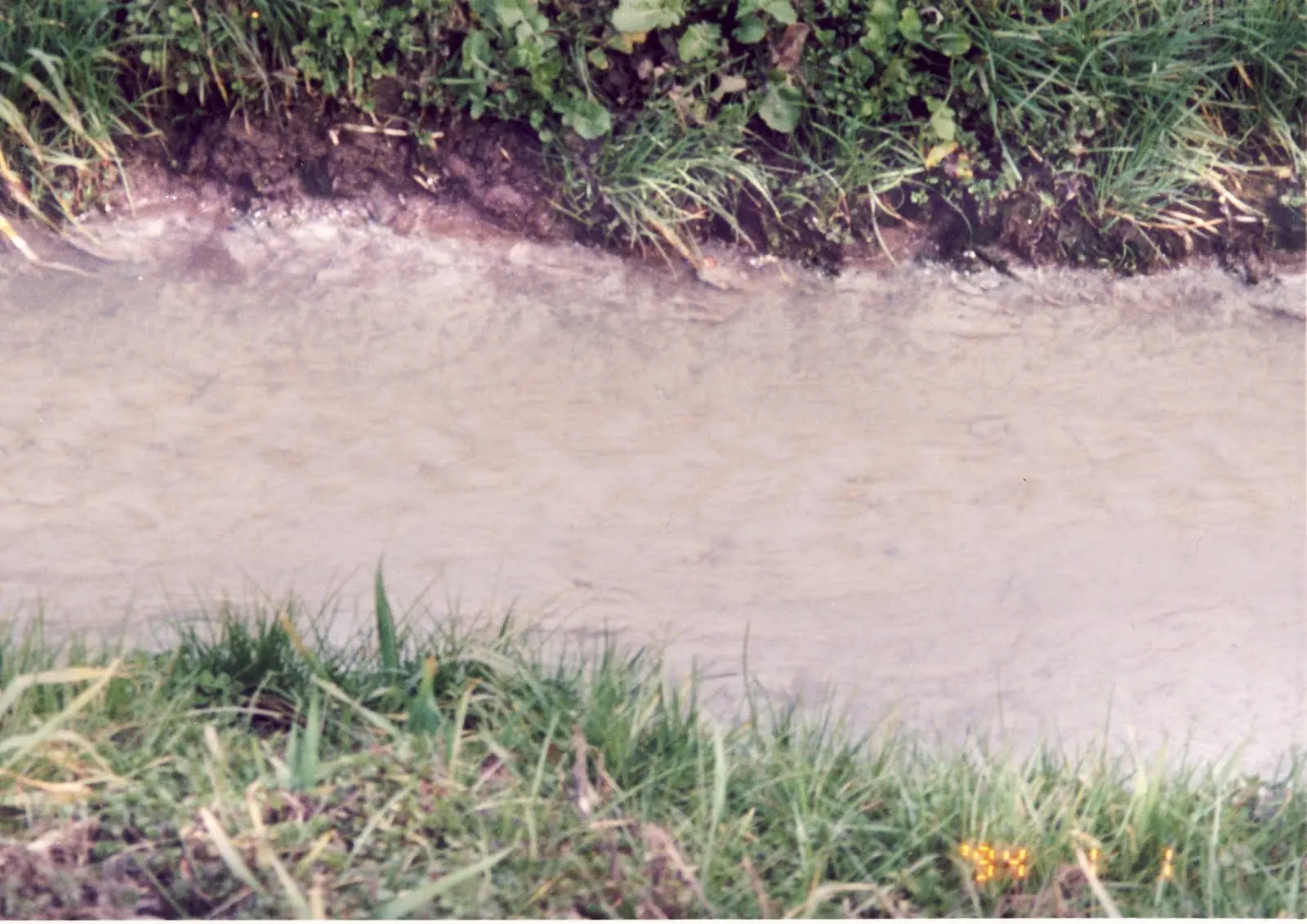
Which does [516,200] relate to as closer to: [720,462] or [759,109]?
[759,109]

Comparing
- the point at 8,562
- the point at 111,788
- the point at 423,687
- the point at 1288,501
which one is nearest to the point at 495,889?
the point at 423,687

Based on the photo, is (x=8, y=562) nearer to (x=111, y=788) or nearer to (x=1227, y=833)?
(x=111, y=788)

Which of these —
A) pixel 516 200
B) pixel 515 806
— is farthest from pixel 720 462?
pixel 515 806

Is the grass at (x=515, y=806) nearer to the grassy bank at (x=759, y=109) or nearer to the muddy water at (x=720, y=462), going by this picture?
the muddy water at (x=720, y=462)

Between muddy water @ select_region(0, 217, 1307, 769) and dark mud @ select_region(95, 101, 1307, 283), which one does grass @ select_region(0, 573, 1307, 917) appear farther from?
dark mud @ select_region(95, 101, 1307, 283)

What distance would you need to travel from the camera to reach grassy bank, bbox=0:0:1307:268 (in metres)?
4.01

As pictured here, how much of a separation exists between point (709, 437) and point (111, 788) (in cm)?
181

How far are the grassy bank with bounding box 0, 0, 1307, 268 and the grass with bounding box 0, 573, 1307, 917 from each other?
1937 mm

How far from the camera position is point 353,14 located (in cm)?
392

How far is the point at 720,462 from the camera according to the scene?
137 inches

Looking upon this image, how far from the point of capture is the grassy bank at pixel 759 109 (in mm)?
4008

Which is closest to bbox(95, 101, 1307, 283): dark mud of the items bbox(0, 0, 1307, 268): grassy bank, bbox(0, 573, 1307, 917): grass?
bbox(0, 0, 1307, 268): grassy bank

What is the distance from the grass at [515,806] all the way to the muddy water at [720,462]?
469 millimetres

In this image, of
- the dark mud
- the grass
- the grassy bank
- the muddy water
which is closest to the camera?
the grass
